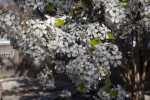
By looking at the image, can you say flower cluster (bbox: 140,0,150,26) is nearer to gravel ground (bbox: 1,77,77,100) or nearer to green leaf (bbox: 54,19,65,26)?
green leaf (bbox: 54,19,65,26)

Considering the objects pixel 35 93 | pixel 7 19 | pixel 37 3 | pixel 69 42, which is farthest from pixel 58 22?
pixel 35 93

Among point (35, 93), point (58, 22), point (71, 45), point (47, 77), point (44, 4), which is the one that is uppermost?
point (44, 4)

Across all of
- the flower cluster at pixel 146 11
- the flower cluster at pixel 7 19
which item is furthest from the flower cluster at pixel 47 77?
the flower cluster at pixel 146 11

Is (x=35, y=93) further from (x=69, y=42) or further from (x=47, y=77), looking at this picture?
(x=69, y=42)

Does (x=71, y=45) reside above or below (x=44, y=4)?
below

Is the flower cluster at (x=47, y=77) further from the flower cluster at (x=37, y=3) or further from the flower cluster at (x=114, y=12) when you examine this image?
the flower cluster at (x=114, y=12)

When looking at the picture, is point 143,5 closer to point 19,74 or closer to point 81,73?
point 81,73

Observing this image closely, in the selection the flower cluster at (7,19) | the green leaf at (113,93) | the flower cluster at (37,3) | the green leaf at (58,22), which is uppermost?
the flower cluster at (37,3)

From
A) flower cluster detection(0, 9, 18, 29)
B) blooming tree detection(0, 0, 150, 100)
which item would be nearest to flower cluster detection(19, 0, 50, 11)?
blooming tree detection(0, 0, 150, 100)

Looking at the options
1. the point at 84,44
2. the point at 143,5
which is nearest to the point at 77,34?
the point at 84,44

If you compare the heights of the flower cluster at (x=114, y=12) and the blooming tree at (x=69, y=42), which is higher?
the flower cluster at (x=114, y=12)

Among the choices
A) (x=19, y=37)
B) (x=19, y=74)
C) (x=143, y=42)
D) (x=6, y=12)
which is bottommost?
(x=19, y=74)
